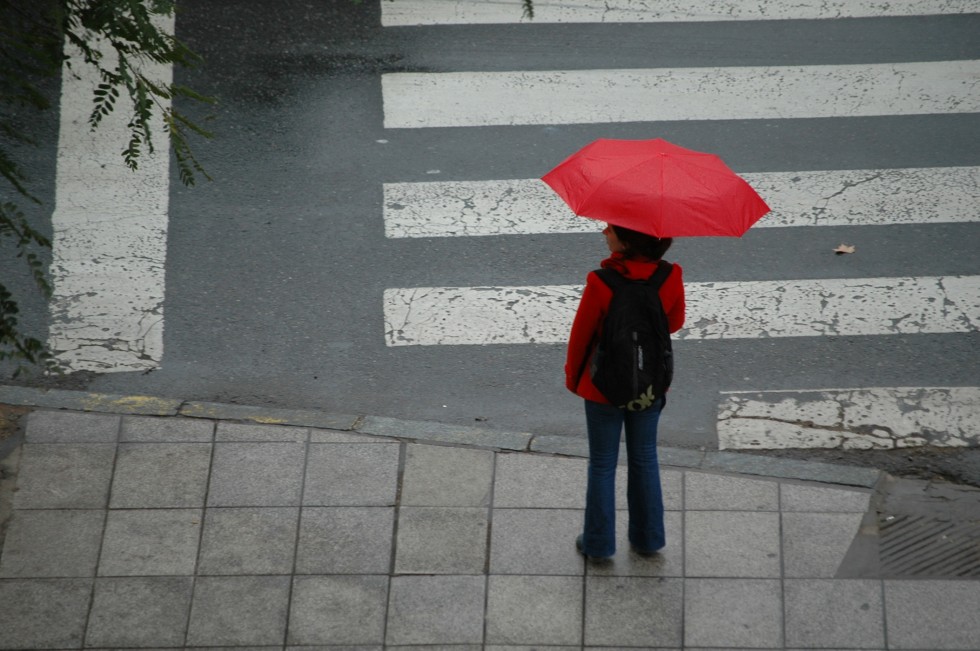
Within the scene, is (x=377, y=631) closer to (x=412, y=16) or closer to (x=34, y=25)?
(x=34, y=25)

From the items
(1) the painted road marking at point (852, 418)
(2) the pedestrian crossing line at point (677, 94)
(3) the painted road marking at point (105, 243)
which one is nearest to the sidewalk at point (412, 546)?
(1) the painted road marking at point (852, 418)

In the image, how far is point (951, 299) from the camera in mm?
7012

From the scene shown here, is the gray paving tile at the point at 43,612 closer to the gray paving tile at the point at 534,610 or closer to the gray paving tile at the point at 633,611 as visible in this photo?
the gray paving tile at the point at 534,610

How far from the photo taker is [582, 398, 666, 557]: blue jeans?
496 centimetres

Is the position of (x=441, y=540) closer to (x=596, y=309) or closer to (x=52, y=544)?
(x=596, y=309)

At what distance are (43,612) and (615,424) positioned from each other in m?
2.53

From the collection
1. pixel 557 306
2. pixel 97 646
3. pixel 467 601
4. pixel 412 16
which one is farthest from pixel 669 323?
pixel 412 16

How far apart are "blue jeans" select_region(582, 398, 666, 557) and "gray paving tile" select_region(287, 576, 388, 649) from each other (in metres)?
0.96

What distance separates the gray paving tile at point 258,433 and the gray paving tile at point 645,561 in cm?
165

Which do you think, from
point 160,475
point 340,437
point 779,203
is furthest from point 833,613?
point 779,203

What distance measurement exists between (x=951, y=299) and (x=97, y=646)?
5.07 m

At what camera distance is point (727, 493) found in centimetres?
563

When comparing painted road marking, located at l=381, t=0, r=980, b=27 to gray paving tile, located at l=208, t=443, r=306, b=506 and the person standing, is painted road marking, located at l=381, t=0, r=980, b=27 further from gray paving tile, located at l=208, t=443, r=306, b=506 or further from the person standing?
the person standing

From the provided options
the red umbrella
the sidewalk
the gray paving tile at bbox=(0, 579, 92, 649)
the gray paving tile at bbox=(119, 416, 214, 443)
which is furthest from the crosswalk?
the gray paving tile at bbox=(0, 579, 92, 649)
